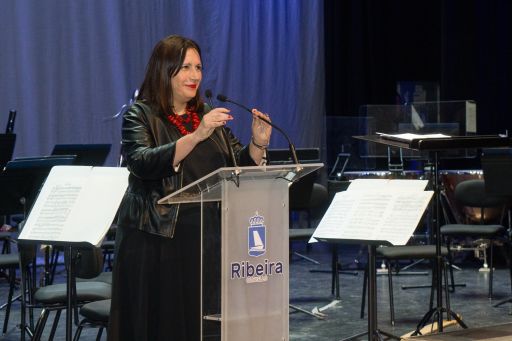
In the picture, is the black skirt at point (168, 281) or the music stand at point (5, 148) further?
the music stand at point (5, 148)

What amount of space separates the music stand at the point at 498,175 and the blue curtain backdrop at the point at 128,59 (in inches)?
157

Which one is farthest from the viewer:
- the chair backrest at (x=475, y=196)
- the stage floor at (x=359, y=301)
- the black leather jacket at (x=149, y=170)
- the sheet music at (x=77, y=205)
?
the chair backrest at (x=475, y=196)

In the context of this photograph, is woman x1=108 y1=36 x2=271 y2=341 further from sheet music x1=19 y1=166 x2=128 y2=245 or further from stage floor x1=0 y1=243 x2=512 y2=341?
stage floor x1=0 y1=243 x2=512 y2=341

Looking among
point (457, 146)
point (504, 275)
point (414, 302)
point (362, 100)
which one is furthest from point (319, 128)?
→ point (457, 146)

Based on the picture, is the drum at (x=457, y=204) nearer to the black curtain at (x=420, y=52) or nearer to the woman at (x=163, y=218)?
the black curtain at (x=420, y=52)

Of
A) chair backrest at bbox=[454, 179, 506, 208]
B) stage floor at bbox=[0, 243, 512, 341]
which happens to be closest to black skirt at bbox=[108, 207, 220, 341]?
stage floor at bbox=[0, 243, 512, 341]

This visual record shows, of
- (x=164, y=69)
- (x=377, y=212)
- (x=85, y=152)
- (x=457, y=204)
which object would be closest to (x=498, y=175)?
(x=457, y=204)

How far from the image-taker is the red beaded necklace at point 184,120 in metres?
3.54

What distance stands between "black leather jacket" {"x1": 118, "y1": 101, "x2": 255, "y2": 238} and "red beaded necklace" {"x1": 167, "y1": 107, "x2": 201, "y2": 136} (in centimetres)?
2

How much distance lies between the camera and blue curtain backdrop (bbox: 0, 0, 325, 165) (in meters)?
9.45

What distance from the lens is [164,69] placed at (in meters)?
3.50

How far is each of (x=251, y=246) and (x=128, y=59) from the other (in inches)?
274

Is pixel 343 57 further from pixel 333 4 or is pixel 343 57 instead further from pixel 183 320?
pixel 183 320

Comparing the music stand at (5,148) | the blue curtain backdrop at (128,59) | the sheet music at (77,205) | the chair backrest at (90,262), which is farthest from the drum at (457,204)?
the sheet music at (77,205)
